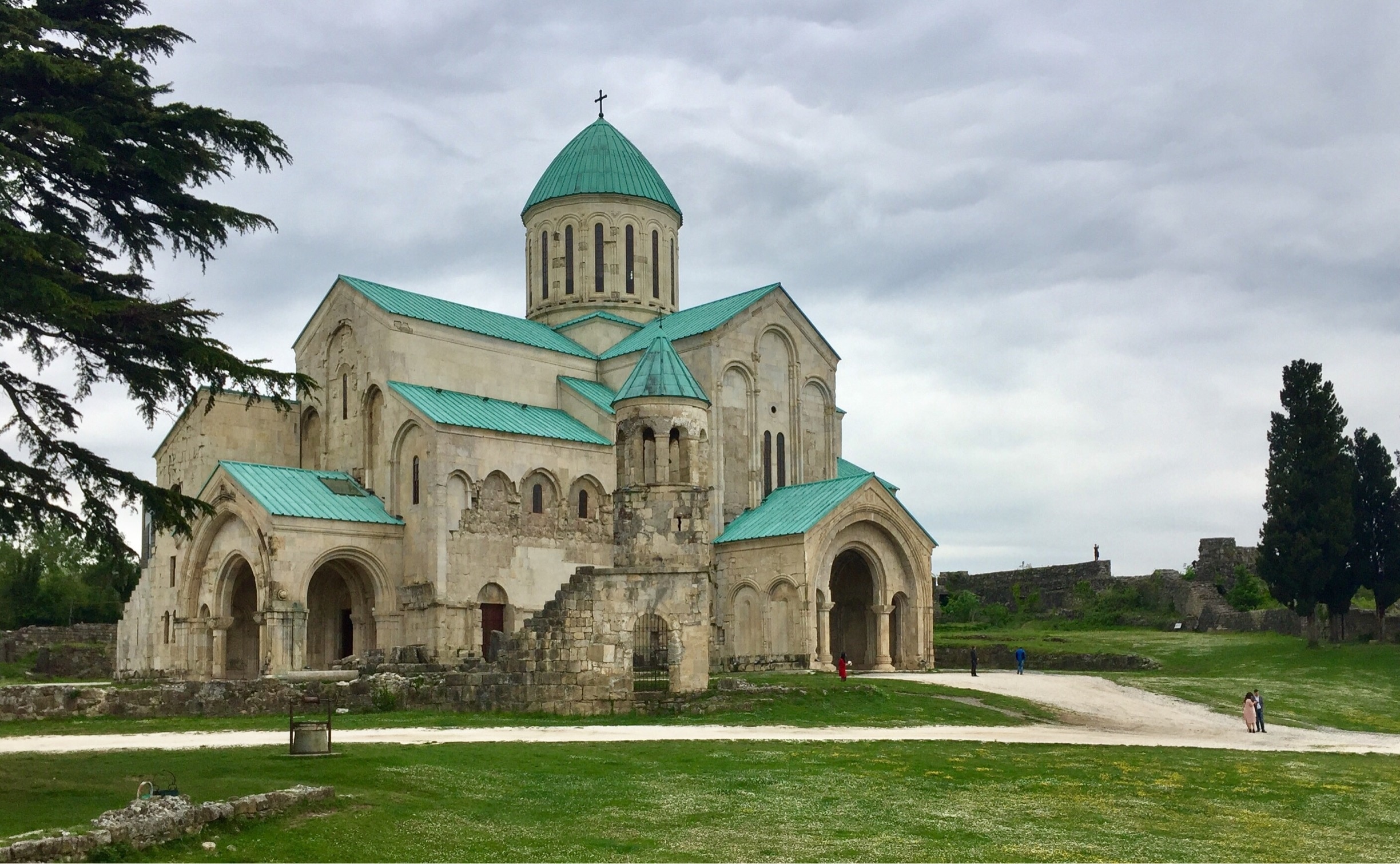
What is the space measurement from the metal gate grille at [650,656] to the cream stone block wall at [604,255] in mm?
14541

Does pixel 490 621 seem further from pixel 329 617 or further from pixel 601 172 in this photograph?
pixel 601 172

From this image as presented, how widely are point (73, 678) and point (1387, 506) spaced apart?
42.8 meters

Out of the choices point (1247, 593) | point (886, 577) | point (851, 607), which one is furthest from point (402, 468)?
point (1247, 593)

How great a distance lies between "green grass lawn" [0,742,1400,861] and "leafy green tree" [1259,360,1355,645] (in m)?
21.3

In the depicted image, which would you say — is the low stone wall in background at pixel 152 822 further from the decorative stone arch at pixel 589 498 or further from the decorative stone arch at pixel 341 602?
the decorative stone arch at pixel 589 498

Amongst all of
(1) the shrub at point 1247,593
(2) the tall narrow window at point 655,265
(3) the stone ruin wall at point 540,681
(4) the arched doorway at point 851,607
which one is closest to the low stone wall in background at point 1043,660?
(4) the arched doorway at point 851,607

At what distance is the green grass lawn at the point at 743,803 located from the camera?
11.9 metres

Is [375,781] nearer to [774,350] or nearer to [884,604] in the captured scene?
[884,604]

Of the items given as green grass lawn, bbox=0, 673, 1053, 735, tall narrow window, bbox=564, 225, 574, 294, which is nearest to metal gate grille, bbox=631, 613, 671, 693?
green grass lawn, bbox=0, 673, 1053, 735

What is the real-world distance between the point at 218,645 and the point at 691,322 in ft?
57.4

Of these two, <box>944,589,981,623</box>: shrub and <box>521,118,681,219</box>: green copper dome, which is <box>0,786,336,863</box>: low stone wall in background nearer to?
<box>521,118,681,219</box>: green copper dome

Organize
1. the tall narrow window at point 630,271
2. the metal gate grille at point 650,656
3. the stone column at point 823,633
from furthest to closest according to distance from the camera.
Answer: the tall narrow window at point 630,271 < the stone column at point 823,633 < the metal gate grille at point 650,656

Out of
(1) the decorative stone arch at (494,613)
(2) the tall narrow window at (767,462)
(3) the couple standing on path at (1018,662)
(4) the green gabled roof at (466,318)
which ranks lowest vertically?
(3) the couple standing on path at (1018,662)

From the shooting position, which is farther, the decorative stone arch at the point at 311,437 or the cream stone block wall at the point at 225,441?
the decorative stone arch at the point at 311,437
